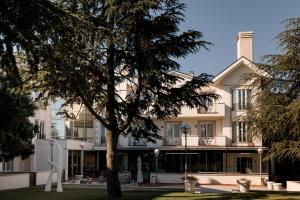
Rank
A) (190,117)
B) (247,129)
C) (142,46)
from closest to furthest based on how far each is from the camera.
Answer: (142,46) → (247,129) → (190,117)

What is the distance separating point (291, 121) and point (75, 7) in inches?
460

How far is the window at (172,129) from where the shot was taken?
2056 inches

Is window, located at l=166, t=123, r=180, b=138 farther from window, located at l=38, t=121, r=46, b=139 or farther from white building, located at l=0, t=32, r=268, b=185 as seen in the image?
window, located at l=38, t=121, r=46, b=139

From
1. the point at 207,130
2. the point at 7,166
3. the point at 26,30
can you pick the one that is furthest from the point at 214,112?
the point at 26,30

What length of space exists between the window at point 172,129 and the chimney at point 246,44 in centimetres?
968

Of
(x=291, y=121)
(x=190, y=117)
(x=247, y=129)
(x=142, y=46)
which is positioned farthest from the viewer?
(x=190, y=117)

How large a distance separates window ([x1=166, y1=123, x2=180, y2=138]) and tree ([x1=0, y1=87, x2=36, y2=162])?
78.9 feet

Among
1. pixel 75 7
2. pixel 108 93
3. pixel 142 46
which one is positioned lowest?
pixel 108 93

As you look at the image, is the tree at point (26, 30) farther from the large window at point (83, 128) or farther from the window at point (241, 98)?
the large window at point (83, 128)

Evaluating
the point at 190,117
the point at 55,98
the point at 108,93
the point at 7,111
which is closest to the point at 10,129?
the point at 7,111

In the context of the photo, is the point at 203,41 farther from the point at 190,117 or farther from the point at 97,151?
the point at 97,151

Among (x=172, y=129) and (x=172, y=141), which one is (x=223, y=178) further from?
(x=172, y=129)

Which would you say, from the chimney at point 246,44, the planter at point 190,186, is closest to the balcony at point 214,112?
the chimney at point 246,44

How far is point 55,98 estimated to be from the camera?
26266 mm
